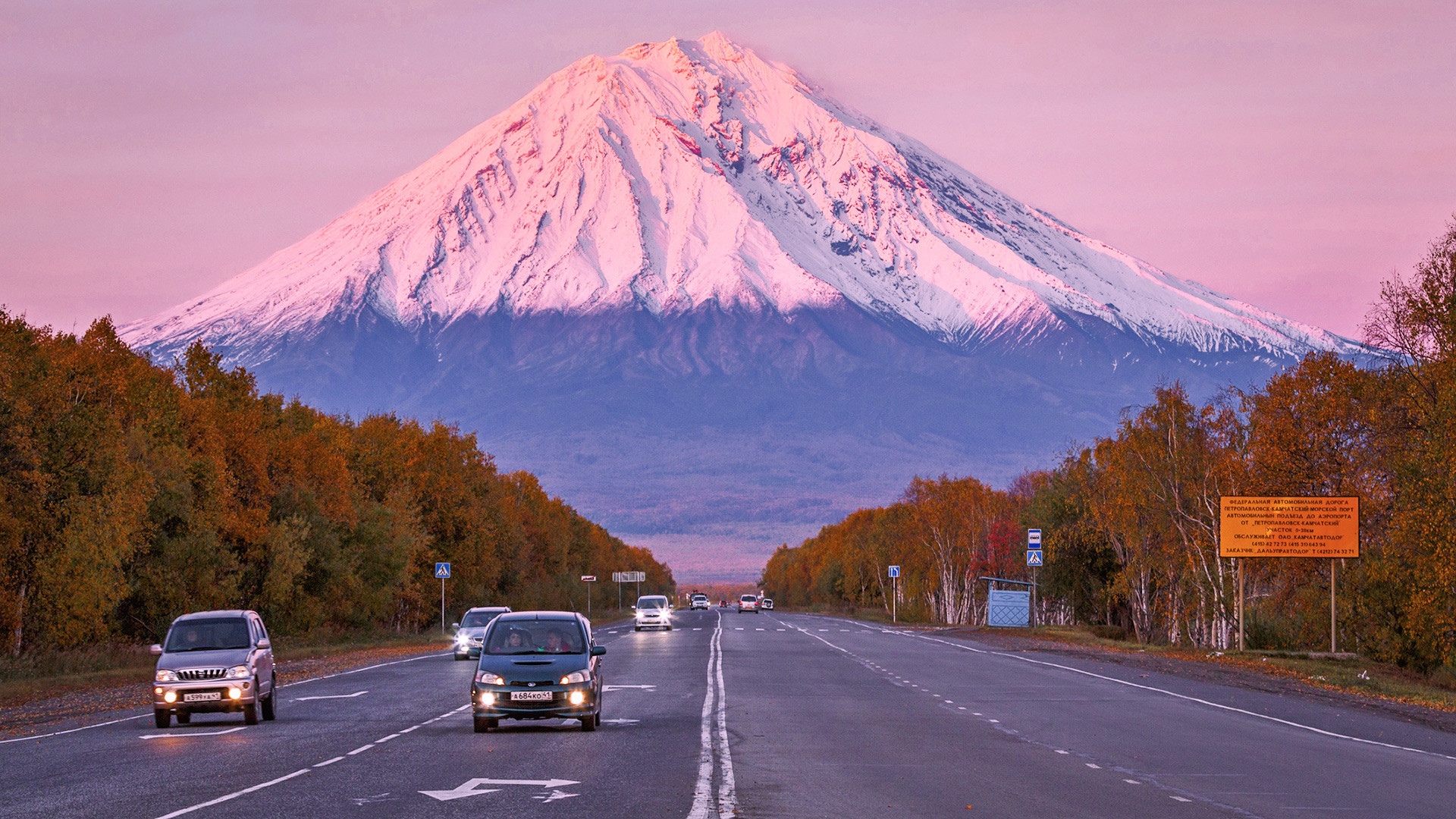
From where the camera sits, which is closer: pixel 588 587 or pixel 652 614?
pixel 652 614

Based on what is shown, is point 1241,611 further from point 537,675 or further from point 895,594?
point 895,594

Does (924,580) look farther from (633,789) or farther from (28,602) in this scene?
(633,789)

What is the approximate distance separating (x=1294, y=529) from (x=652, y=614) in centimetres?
3853

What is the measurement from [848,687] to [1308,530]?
16.8m

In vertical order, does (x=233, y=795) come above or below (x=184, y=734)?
above

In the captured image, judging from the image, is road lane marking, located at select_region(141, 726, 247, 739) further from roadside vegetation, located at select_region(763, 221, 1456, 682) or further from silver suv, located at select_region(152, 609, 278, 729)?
roadside vegetation, located at select_region(763, 221, 1456, 682)

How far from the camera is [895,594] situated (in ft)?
349

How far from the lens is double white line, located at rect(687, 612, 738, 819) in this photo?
14820mm

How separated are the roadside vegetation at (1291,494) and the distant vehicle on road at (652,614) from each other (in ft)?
63.9

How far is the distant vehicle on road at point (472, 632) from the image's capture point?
46.2 metres

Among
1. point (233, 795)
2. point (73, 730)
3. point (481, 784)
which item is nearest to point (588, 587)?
point (73, 730)

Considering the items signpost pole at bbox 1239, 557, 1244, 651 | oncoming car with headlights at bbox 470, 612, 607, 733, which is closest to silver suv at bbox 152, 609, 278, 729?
oncoming car with headlights at bbox 470, 612, 607, 733

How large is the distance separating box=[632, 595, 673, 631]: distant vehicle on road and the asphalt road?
134 ft

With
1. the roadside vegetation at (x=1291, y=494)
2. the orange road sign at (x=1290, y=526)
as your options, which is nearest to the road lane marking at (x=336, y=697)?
the roadside vegetation at (x=1291, y=494)
